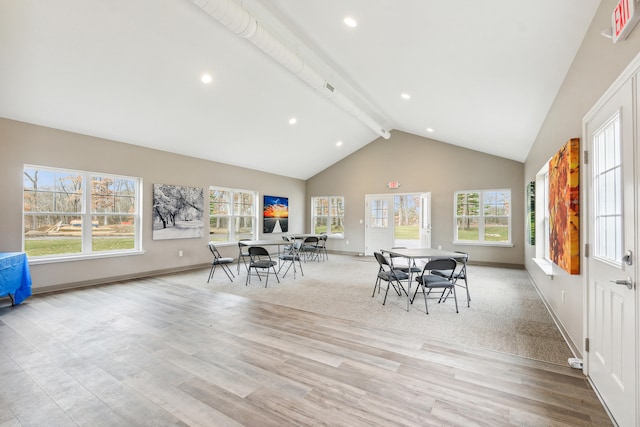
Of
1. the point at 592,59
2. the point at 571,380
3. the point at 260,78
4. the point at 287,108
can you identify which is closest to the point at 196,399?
the point at 571,380

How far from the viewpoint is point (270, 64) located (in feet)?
15.3

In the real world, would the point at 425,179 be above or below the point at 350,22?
below

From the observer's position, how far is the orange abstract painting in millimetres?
2426

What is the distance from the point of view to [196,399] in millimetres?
1953

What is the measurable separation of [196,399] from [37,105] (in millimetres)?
4711

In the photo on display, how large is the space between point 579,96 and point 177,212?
261 inches

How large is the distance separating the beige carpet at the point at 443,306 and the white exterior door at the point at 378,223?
2.44m

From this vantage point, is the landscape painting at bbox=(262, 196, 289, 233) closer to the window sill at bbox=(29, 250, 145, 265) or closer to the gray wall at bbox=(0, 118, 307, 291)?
the gray wall at bbox=(0, 118, 307, 291)

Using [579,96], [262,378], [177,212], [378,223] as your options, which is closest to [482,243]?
[378,223]

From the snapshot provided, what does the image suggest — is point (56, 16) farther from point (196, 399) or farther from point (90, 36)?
point (196, 399)

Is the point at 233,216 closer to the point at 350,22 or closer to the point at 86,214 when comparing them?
the point at 86,214

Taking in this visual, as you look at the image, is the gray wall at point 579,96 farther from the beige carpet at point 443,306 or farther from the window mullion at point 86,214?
the window mullion at point 86,214

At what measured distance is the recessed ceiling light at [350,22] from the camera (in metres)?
3.26

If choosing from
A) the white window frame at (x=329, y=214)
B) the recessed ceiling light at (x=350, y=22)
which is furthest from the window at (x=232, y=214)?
the recessed ceiling light at (x=350, y=22)
